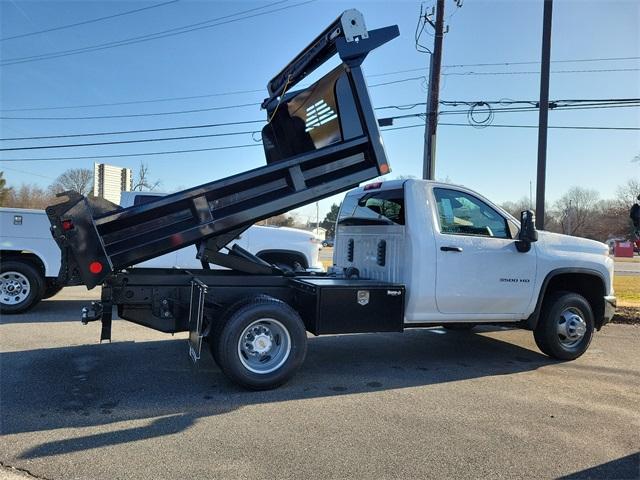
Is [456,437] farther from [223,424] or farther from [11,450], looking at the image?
[11,450]

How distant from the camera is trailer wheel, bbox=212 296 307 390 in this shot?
4758 mm

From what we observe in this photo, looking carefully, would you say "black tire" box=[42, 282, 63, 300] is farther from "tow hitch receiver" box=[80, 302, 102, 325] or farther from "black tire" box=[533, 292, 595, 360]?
"black tire" box=[533, 292, 595, 360]

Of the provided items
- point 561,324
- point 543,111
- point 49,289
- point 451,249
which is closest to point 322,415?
point 451,249

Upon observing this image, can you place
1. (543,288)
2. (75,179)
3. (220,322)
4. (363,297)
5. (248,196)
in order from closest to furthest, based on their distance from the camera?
(220,322) → (248,196) → (363,297) → (543,288) → (75,179)

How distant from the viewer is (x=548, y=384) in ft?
18.3

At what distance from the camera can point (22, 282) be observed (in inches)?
335

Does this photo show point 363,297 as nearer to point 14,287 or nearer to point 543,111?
point 14,287

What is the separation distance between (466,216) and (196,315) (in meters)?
3.37

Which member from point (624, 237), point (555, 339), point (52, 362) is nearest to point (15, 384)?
point (52, 362)

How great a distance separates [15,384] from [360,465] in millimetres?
3565

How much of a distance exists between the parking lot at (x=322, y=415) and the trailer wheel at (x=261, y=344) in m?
0.18

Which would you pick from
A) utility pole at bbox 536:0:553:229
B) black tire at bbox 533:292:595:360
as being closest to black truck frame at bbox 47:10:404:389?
black tire at bbox 533:292:595:360

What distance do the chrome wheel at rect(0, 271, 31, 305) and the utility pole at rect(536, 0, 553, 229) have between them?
1152 cm

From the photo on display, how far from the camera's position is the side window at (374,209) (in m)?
6.04
